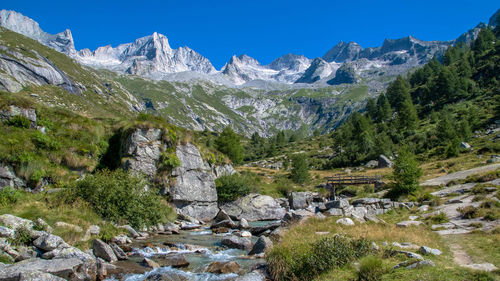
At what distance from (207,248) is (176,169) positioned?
49.5 feet

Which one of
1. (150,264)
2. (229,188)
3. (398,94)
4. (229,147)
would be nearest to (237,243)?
(150,264)

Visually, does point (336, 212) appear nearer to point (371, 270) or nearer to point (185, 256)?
point (185, 256)

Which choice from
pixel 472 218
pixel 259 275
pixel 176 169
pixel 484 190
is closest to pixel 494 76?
pixel 484 190

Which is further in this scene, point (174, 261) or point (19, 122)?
point (19, 122)

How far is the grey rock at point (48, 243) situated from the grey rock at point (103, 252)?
1.65 m

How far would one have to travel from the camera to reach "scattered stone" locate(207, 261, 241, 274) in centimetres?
1348

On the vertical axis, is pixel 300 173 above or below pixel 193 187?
below

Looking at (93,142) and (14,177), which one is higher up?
(93,142)

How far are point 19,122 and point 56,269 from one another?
2066 centimetres

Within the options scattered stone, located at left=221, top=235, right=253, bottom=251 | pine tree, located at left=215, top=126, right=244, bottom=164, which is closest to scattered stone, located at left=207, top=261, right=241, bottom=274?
scattered stone, located at left=221, top=235, right=253, bottom=251

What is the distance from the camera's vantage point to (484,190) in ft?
75.6

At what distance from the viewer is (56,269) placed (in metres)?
10.6

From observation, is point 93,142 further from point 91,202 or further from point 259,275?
point 259,275

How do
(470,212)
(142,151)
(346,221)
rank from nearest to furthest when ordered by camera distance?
(470,212) → (346,221) → (142,151)
